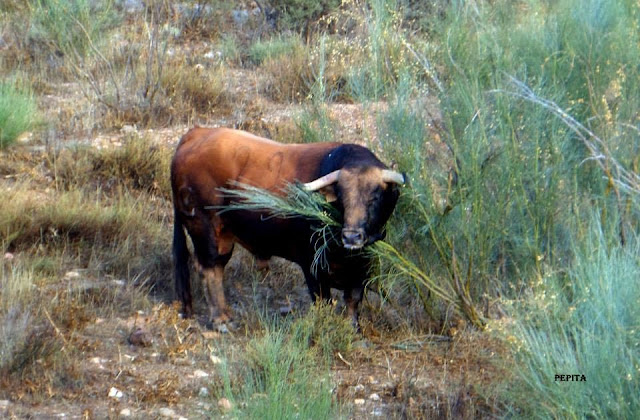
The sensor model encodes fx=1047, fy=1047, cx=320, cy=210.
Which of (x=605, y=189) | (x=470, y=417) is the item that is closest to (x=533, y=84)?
(x=605, y=189)

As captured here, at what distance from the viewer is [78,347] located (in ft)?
22.4

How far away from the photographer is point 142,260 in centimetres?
869

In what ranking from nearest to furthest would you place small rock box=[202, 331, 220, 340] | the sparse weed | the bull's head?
the bull's head
small rock box=[202, 331, 220, 340]
the sparse weed

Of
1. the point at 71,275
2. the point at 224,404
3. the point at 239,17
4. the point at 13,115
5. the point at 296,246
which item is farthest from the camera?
the point at 239,17

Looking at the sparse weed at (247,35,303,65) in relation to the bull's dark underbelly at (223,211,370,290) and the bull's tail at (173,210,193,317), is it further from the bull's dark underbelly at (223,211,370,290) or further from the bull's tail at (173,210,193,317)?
the bull's dark underbelly at (223,211,370,290)

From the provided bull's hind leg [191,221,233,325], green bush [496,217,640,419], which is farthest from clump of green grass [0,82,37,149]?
green bush [496,217,640,419]

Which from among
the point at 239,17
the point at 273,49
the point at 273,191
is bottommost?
the point at 239,17

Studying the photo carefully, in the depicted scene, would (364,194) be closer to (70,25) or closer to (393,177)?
(393,177)

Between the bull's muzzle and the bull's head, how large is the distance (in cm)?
3

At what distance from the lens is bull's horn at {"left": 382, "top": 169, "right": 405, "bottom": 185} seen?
22.8 feet

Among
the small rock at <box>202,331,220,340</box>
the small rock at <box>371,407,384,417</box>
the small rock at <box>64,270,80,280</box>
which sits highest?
the small rock at <box>371,407,384,417</box>

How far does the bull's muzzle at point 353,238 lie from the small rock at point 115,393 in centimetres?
169

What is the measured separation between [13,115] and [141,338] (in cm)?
452

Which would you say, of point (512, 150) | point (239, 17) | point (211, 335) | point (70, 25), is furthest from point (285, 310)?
point (239, 17)
